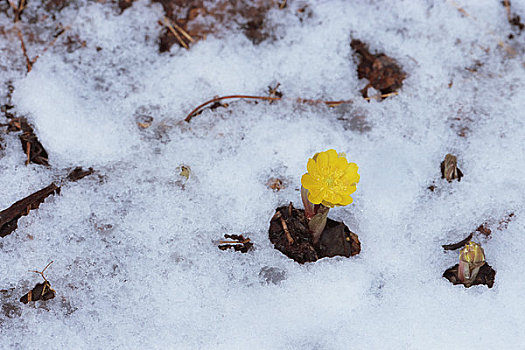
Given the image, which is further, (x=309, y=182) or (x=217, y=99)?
(x=217, y=99)

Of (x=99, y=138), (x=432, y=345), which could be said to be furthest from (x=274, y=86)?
(x=432, y=345)

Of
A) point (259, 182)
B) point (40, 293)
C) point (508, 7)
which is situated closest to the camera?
point (40, 293)

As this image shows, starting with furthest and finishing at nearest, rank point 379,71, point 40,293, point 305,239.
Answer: point 379,71 → point 305,239 → point 40,293

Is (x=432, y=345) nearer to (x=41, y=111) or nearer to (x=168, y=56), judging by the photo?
(x=168, y=56)

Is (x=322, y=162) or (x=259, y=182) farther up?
(x=322, y=162)

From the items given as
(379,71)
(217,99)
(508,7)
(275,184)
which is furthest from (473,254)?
(508,7)

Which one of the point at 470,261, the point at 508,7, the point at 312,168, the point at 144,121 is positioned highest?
the point at 508,7

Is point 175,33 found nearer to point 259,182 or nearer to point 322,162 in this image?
point 259,182
